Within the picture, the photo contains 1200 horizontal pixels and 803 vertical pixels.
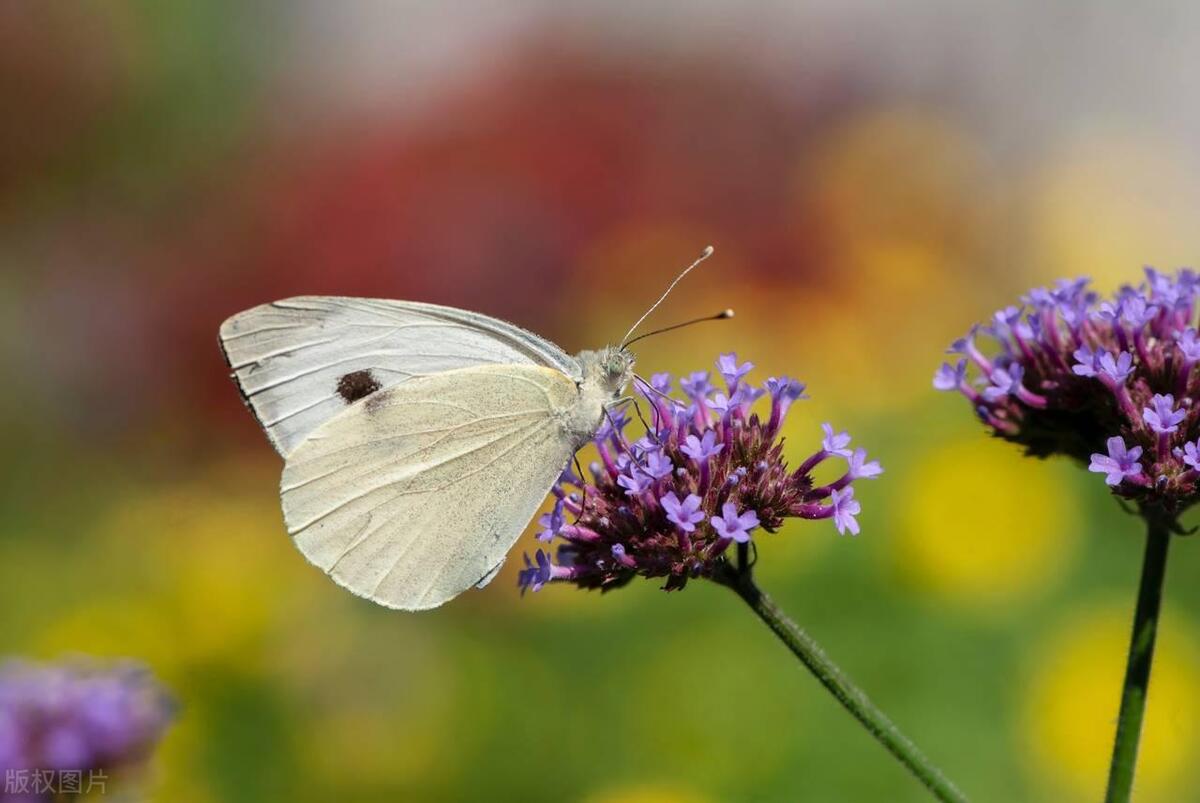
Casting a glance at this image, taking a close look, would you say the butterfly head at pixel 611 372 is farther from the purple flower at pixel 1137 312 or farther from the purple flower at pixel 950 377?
the purple flower at pixel 1137 312

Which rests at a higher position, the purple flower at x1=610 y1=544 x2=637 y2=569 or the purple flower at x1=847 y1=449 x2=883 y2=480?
the purple flower at x1=610 y1=544 x2=637 y2=569

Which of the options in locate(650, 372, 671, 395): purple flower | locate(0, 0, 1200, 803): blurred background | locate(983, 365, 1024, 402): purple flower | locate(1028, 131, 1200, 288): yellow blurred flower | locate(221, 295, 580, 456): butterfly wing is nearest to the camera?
locate(983, 365, 1024, 402): purple flower

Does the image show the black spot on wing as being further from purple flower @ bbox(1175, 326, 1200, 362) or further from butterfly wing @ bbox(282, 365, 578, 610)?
purple flower @ bbox(1175, 326, 1200, 362)

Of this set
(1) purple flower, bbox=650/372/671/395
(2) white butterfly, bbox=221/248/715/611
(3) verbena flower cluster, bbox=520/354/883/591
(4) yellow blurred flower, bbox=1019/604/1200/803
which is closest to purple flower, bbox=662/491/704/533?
(3) verbena flower cluster, bbox=520/354/883/591

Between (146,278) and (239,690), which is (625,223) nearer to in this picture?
(146,278)

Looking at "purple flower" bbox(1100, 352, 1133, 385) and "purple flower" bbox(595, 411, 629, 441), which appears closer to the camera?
"purple flower" bbox(1100, 352, 1133, 385)

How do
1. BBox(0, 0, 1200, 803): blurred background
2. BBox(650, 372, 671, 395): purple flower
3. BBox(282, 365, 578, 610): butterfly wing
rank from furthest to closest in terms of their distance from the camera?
BBox(0, 0, 1200, 803): blurred background → BBox(282, 365, 578, 610): butterfly wing → BBox(650, 372, 671, 395): purple flower

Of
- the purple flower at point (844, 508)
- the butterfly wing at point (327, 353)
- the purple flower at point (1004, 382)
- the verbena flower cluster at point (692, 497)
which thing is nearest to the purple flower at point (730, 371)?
the verbena flower cluster at point (692, 497)
